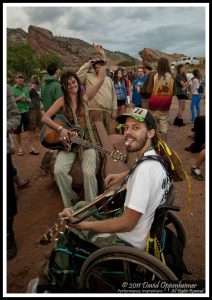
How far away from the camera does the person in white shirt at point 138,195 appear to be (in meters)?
1.87

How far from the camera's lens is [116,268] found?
218 centimetres

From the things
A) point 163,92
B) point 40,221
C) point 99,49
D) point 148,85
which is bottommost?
point 40,221

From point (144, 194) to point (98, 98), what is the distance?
12.4ft

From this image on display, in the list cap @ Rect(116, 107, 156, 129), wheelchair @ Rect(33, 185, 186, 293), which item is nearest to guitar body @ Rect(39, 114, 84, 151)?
cap @ Rect(116, 107, 156, 129)

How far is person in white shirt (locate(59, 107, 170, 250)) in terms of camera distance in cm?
187

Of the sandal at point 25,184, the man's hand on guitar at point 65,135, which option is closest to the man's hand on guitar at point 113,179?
the man's hand on guitar at point 65,135

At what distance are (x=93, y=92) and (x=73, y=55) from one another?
70055 millimetres

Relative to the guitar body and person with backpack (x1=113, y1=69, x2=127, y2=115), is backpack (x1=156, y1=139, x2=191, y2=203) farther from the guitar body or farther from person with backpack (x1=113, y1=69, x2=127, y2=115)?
person with backpack (x1=113, y1=69, x2=127, y2=115)

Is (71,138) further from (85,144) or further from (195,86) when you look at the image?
(195,86)

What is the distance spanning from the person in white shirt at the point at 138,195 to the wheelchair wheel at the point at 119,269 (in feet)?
0.46

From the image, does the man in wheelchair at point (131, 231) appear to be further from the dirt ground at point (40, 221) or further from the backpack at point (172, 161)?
the dirt ground at point (40, 221)

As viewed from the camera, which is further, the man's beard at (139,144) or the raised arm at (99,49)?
the raised arm at (99,49)

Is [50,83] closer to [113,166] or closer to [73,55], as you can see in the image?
[113,166]

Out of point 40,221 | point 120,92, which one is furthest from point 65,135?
point 120,92
